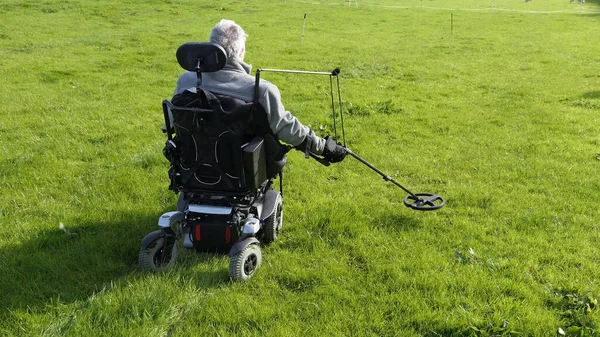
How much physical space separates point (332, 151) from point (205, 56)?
1.67 m

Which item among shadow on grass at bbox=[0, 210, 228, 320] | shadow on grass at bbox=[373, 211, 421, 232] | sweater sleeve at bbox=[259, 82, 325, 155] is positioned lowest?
shadow on grass at bbox=[373, 211, 421, 232]

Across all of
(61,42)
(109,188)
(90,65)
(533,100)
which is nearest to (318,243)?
(109,188)

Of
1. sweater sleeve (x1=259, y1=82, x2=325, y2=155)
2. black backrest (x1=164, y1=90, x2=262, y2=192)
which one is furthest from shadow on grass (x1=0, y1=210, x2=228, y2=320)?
sweater sleeve (x1=259, y1=82, x2=325, y2=155)

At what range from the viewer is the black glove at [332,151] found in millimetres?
5133

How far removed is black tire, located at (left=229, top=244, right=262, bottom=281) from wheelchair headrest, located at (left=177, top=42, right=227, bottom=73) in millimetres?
1785

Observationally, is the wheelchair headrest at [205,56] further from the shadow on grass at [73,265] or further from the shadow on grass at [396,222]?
the shadow on grass at [396,222]

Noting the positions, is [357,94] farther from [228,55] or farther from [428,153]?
[228,55]

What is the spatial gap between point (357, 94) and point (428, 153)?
4.41 metres

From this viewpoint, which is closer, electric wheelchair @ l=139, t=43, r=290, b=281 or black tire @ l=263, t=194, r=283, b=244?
electric wheelchair @ l=139, t=43, r=290, b=281

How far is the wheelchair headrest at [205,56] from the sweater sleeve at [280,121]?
46cm

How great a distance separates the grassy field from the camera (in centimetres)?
432

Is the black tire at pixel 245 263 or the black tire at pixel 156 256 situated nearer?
the black tire at pixel 245 263

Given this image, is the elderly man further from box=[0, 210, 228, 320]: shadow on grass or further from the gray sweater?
box=[0, 210, 228, 320]: shadow on grass

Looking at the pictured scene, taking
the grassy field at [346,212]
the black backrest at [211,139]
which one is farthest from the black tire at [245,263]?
the black backrest at [211,139]
